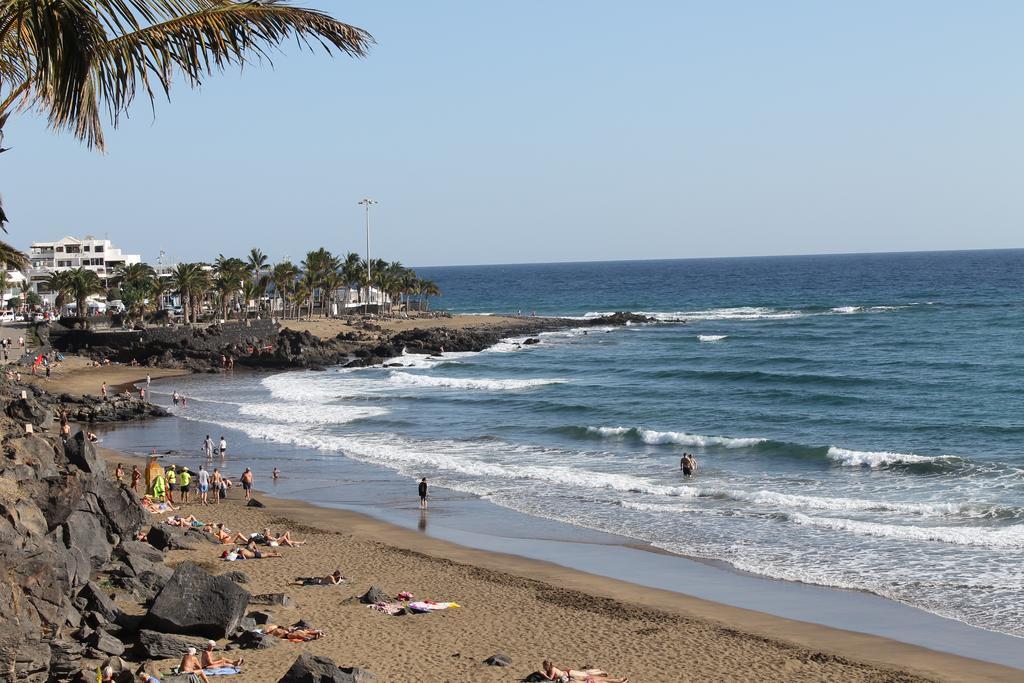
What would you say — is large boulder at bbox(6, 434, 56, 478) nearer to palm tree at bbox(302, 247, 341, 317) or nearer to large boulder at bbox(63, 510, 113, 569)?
large boulder at bbox(63, 510, 113, 569)

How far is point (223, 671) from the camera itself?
13.9m

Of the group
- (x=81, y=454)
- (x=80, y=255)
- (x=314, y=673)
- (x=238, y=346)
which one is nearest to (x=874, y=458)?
(x=81, y=454)

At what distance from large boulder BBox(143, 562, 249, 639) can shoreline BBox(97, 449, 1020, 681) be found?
2.20 metres

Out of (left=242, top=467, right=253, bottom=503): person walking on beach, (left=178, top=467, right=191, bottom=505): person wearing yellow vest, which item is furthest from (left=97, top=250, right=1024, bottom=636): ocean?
(left=178, top=467, right=191, bottom=505): person wearing yellow vest

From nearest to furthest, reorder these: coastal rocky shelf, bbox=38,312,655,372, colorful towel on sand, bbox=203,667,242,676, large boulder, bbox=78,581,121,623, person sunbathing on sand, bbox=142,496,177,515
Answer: colorful towel on sand, bbox=203,667,242,676 < large boulder, bbox=78,581,121,623 < person sunbathing on sand, bbox=142,496,177,515 < coastal rocky shelf, bbox=38,312,655,372

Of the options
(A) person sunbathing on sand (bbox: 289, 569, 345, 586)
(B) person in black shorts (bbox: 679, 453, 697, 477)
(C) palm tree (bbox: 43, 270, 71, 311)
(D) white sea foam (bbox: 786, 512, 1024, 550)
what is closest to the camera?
(A) person sunbathing on sand (bbox: 289, 569, 345, 586)

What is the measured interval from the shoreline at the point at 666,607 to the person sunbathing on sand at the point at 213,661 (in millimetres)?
1906

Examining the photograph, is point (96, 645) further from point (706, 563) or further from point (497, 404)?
point (497, 404)

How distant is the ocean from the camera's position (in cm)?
2336

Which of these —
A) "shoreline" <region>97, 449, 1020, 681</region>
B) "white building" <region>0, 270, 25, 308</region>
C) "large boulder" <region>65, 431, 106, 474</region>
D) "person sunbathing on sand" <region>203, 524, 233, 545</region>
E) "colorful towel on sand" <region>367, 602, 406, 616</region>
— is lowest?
"shoreline" <region>97, 449, 1020, 681</region>

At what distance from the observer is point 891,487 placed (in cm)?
2948

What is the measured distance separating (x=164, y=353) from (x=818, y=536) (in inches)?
2118

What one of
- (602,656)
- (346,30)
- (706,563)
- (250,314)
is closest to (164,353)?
(250,314)

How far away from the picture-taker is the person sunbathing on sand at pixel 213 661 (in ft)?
46.0
